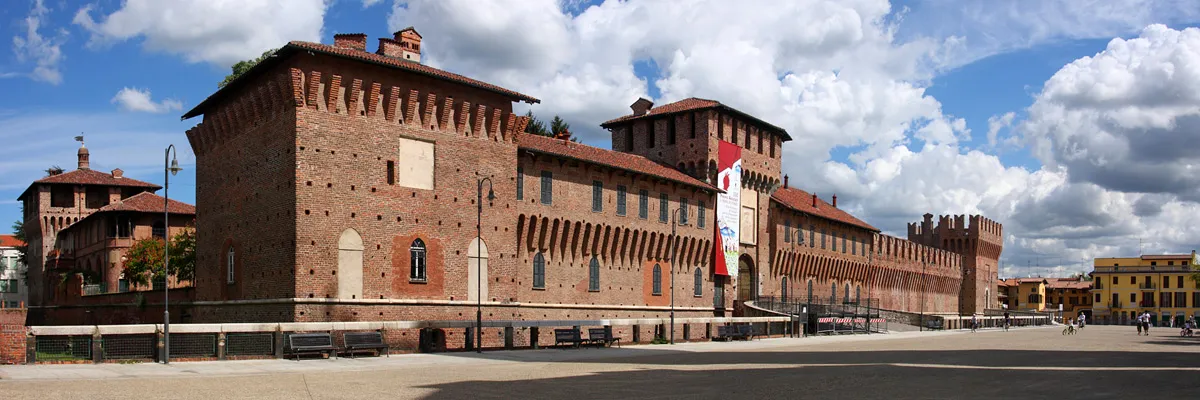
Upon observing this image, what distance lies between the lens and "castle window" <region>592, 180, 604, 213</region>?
46875 mm

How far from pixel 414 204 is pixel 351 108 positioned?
431 cm

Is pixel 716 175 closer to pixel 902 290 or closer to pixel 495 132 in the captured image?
pixel 495 132

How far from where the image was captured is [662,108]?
58.7m

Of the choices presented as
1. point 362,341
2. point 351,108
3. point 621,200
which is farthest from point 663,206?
point 362,341

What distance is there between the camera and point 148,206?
67.1m

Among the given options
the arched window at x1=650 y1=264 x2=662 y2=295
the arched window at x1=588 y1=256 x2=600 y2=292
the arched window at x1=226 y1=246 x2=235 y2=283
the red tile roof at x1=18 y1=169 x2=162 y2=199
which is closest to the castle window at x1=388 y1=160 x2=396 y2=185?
the arched window at x1=226 y1=246 x2=235 y2=283

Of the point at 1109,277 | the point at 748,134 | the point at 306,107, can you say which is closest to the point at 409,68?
the point at 306,107

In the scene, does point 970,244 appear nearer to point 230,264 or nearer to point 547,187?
point 547,187

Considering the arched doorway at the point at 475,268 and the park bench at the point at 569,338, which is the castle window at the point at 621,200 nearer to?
the arched doorway at the point at 475,268

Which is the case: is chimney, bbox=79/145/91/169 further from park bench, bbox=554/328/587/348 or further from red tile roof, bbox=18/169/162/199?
park bench, bbox=554/328/587/348

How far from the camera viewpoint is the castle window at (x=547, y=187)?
43781mm

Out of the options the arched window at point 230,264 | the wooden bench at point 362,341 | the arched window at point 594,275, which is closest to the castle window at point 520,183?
the arched window at point 594,275

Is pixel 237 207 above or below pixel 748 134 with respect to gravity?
below

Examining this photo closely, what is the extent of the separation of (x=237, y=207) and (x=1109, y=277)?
412 ft
